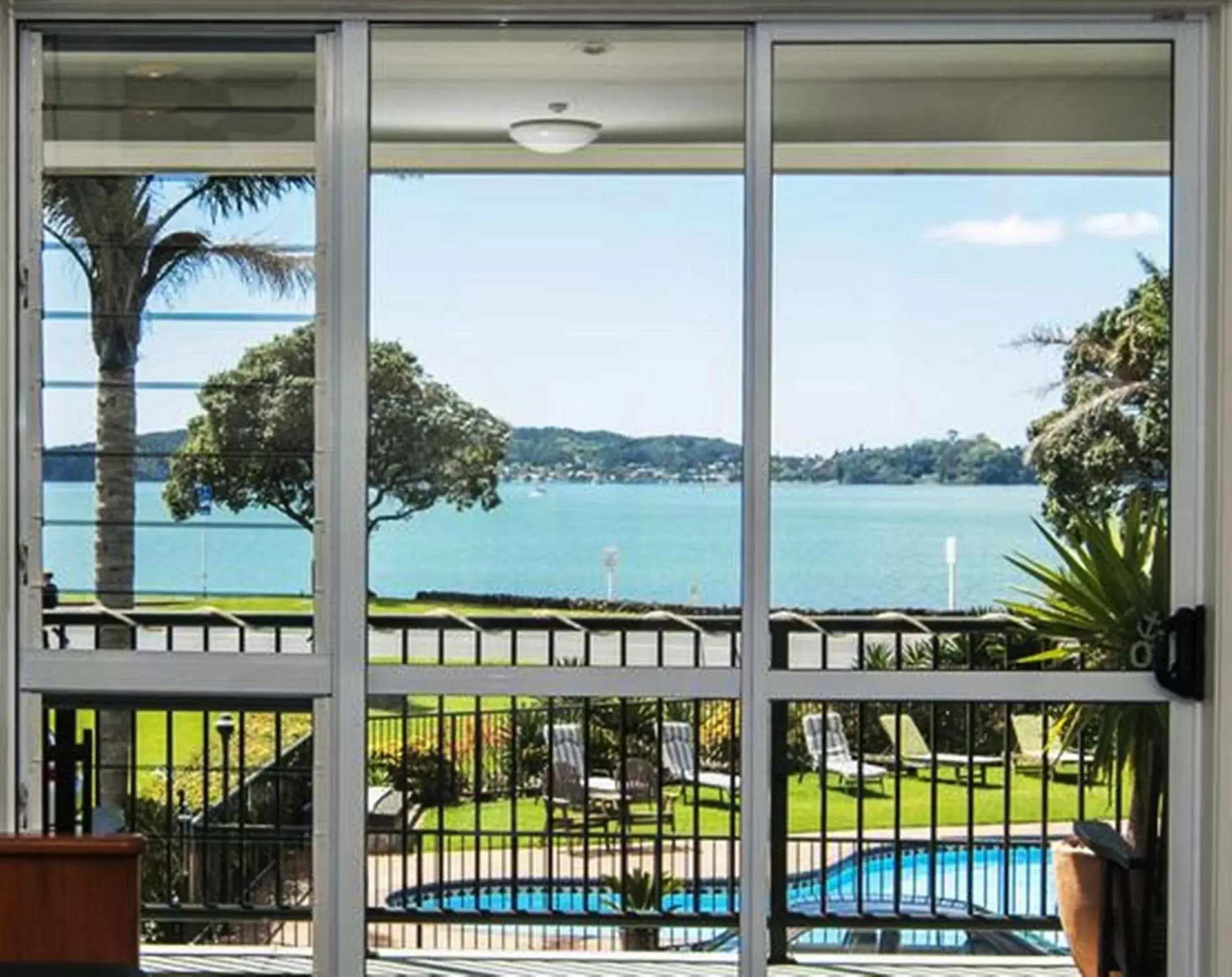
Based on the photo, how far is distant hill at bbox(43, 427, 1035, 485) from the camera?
309 cm

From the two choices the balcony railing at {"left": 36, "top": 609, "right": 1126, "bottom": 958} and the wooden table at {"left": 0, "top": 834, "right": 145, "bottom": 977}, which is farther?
the balcony railing at {"left": 36, "top": 609, "right": 1126, "bottom": 958}

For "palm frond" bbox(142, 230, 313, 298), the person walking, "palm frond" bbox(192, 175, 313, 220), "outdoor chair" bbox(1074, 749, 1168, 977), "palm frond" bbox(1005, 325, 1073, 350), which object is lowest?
"outdoor chair" bbox(1074, 749, 1168, 977)

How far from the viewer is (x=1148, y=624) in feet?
10.2

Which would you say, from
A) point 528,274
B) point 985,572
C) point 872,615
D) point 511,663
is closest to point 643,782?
point 511,663

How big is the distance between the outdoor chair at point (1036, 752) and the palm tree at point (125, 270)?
5.66ft

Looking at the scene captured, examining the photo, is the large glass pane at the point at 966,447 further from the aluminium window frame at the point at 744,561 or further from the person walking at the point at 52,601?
the person walking at the point at 52,601

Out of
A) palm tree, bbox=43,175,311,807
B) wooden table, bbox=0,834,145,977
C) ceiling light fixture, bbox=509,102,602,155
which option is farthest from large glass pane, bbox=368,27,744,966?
wooden table, bbox=0,834,145,977

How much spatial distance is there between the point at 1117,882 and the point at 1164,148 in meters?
1.50

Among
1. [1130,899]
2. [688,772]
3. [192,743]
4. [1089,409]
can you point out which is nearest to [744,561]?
[688,772]

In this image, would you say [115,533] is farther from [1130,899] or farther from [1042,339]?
[1130,899]

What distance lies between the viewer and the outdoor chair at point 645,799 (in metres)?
3.09

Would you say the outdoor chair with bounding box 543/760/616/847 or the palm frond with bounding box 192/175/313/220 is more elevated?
the palm frond with bounding box 192/175/313/220

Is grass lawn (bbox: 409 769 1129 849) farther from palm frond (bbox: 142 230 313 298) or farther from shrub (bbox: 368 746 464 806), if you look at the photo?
palm frond (bbox: 142 230 313 298)

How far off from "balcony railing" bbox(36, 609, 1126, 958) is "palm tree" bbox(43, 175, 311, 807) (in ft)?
0.28
